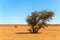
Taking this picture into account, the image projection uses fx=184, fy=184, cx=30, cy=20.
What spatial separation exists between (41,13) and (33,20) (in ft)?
9.34

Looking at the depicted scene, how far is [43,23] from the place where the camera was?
48.4m

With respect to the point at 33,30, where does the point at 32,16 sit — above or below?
above

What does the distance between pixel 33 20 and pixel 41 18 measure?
2.20 metres

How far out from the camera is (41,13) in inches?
1906

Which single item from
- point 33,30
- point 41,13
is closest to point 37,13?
point 41,13

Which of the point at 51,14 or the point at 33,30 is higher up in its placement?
the point at 51,14

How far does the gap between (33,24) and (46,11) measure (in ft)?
16.0

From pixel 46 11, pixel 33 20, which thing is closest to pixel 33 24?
pixel 33 20

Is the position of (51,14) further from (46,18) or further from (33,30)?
(33,30)

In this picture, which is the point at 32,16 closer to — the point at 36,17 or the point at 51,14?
the point at 36,17

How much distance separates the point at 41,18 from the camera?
48250 mm

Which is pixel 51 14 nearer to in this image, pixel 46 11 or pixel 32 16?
pixel 46 11

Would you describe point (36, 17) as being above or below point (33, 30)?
above

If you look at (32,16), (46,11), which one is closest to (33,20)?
(32,16)
